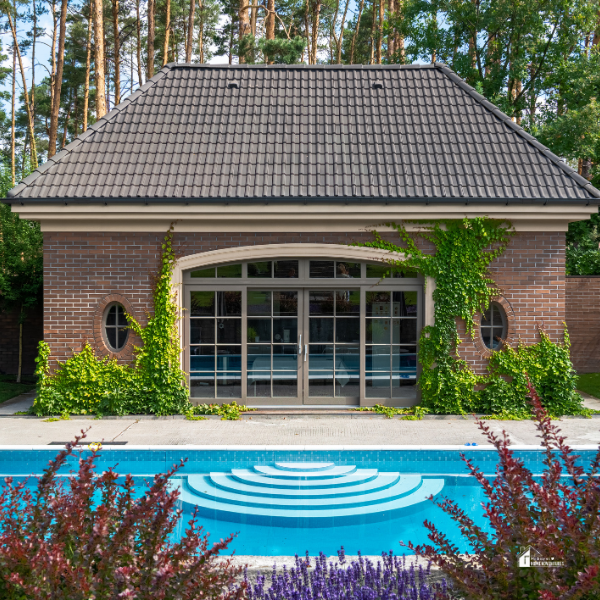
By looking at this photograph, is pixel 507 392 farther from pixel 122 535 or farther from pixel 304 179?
pixel 122 535

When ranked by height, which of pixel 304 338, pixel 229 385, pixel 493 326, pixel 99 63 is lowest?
pixel 229 385

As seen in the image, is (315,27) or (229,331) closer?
(229,331)

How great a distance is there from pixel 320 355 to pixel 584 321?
24.8 feet

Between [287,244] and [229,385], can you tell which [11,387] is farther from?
[287,244]

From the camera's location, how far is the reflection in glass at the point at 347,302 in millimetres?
10781

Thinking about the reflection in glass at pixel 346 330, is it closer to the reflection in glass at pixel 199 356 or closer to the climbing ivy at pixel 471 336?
the climbing ivy at pixel 471 336

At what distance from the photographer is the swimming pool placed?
20.2ft

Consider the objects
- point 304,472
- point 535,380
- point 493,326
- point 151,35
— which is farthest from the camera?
point 151,35

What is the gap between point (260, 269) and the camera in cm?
1071

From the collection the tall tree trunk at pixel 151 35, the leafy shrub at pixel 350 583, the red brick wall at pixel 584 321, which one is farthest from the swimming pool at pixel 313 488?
the tall tree trunk at pixel 151 35

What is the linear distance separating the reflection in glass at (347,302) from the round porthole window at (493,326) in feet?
7.20

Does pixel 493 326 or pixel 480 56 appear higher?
pixel 480 56

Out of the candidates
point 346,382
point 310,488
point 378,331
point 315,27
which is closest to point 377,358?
point 378,331

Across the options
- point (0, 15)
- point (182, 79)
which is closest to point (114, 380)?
point (182, 79)
